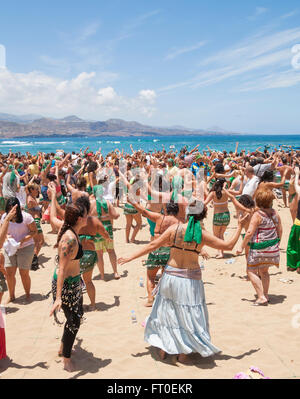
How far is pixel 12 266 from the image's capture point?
5641mm

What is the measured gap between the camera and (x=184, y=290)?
3688 millimetres

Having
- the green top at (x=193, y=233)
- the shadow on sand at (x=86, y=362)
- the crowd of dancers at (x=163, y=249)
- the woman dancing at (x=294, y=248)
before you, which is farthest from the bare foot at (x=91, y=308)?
the woman dancing at (x=294, y=248)

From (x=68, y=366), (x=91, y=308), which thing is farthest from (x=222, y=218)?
(x=68, y=366)

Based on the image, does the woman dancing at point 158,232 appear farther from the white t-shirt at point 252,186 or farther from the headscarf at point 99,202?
the white t-shirt at point 252,186

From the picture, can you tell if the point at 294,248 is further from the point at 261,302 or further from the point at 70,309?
the point at 70,309

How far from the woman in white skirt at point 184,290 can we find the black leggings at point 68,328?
826 millimetres

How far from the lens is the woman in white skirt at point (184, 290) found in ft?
12.0

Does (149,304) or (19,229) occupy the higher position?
(19,229)

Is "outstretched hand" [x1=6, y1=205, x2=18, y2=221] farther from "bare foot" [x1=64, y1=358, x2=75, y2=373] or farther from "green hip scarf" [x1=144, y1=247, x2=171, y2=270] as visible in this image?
"green hip scarf" [x1=144, y1=247, x2=171, y2=270]

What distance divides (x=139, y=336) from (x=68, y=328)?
119cm
